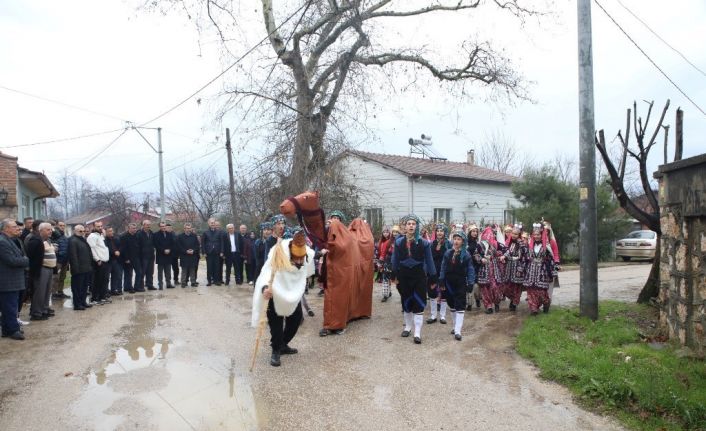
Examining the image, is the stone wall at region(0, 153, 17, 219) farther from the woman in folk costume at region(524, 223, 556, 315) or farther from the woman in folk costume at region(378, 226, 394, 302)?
the woman in folk costume at region(524, 223, 556, 315)

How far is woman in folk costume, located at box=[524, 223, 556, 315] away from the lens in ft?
27.9

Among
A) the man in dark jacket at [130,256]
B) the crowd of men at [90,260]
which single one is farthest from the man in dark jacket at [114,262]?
the man in dark jacket at [130,256]

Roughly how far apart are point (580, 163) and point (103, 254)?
31.4 feet

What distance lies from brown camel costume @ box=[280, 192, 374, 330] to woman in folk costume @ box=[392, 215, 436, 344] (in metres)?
0.80

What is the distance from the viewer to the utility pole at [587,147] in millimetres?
7633

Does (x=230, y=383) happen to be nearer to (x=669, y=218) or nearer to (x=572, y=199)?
(x=669, y=218)

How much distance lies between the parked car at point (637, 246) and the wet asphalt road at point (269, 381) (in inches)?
635

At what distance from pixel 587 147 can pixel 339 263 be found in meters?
4.23

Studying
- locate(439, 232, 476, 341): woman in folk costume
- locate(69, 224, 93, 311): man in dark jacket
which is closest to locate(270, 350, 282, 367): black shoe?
locate(439, 232, 476, 341): woman in folk costume

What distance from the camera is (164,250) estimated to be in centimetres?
1305

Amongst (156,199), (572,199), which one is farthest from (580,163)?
(156,199)

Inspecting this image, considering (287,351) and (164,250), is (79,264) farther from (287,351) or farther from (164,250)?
(287,351)

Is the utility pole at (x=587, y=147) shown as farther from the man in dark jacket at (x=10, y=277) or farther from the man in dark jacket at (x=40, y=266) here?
the man in dark jacket at (x=40, y=266)

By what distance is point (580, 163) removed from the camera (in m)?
7.81
